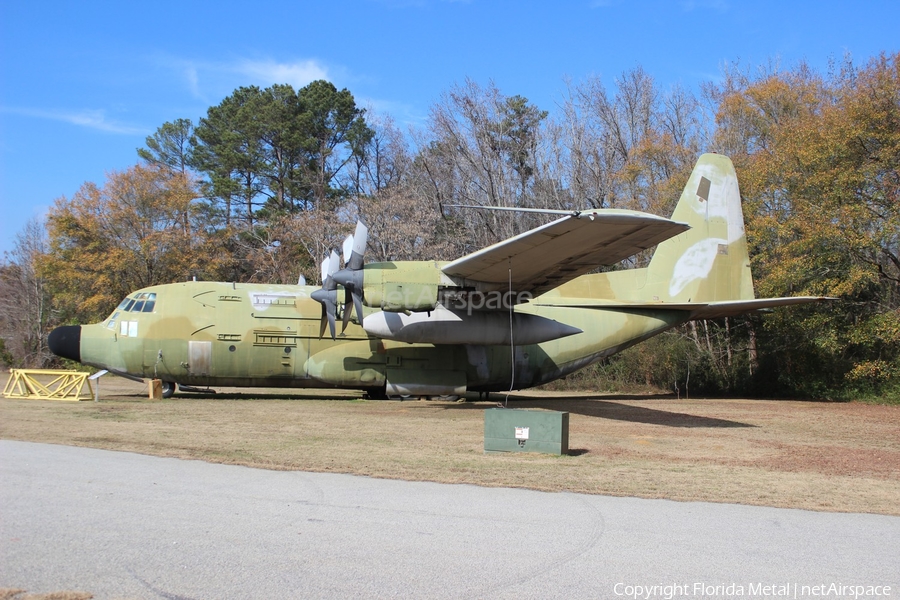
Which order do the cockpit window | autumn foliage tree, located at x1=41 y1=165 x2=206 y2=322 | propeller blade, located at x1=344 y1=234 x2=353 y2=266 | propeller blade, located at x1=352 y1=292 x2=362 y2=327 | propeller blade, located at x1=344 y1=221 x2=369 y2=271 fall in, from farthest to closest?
autumn foliage tree, located at x1=41 y1=165 x2=206 y2=322, the cockpit window, propeller blade, located at x1=344 y1=234 x2=353 y2=266, propeller blade, located at x1=352 y1=292 x2=362 y2=327, propeller blade, located at x1=344 y1=221 x2=369 y2=271

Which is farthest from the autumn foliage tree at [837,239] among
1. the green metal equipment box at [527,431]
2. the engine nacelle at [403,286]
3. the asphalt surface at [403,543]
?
the asphalt surface at [403,543]

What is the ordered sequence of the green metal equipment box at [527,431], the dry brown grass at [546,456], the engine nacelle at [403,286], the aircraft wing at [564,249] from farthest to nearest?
the engine nacelle at [403,286]
the aircraft wing at [564,249]
the green metal equipment box at [527,431]
the dry brown grass at [546,456]

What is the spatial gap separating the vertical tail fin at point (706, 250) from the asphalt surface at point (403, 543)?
13301 millimetres

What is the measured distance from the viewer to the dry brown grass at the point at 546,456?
7926 millimetres

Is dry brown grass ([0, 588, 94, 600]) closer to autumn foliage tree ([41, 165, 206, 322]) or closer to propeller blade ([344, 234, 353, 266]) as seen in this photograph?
propeller blade ([344, 234, 353, 266])

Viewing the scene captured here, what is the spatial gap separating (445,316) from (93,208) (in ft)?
95.4

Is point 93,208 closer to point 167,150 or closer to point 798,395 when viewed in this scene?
point 167,150

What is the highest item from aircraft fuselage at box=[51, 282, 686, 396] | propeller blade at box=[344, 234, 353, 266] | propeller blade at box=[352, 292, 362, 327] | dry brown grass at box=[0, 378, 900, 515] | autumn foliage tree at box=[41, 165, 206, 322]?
autumn foliage tree at box=[41, 165, 206, 322]

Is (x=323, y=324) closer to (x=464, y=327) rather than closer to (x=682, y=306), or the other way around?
(x=464, y=327)

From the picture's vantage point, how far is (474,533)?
5613 mm

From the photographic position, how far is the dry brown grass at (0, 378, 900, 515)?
7926 millimetres

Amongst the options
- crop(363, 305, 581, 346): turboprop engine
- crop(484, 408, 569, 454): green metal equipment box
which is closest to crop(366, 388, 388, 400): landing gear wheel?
crop(363, 305, 581, 346): turboprop engine

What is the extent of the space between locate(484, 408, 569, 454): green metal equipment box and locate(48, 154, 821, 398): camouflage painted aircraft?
12.7ft

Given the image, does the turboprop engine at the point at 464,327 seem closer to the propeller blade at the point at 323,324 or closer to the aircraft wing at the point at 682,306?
the propeller blade at the point at 323,324
